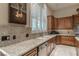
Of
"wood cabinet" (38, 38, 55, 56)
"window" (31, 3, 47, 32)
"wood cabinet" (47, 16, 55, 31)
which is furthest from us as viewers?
"wood cabinet" (47, 16, 55, 31)

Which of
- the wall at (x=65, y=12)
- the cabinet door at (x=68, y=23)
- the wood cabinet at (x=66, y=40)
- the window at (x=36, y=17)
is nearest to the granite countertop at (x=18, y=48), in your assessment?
the window at (x=36, y=17)

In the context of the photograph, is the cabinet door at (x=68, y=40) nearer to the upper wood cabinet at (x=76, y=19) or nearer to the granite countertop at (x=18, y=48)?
the upper wood cabinet at (x=76, y=19)

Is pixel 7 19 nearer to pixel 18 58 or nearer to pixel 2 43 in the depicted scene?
pixel 2 43

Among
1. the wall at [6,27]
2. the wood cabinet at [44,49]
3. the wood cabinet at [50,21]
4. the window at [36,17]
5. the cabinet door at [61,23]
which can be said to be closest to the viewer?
the wall at [6,27]

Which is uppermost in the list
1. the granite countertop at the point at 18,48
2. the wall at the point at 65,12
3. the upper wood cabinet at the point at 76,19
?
the wall at the point at 65,12

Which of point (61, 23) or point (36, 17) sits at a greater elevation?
point (36, 17)

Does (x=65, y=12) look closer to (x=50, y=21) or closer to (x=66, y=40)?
(x=50, y=21)

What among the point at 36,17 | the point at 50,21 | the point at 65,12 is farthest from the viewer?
the point at 65,12

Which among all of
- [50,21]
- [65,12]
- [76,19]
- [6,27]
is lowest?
[6,27]

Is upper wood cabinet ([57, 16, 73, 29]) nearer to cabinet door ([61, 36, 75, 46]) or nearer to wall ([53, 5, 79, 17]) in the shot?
wall ([53, 5, 79, 17])

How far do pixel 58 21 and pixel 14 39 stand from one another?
4469 millimetres

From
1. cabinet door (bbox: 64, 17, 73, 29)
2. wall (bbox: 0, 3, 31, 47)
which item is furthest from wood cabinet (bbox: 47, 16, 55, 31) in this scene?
wall (bbox: 0, 3, 31, 47)

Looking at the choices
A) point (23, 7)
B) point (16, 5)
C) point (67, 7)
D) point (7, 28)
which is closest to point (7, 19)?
point (7, 28)

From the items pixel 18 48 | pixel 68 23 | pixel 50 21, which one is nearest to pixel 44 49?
pixel 18 48
